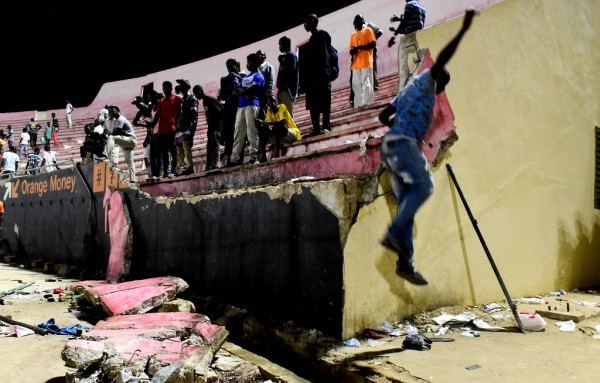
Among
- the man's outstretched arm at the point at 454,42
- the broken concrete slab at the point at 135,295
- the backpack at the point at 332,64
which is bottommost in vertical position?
the broken concrete slab at the point at 135,295

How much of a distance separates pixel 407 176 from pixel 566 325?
118 inches

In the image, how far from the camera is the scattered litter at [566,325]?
407cm

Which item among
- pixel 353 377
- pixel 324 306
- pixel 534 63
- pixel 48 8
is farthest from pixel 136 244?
pixel 48 8

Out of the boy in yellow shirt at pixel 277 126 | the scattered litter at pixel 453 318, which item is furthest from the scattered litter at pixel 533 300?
the boy in yellow shirt at pixel 277 126

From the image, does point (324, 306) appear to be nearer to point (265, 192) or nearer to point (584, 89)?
point (265, 192)

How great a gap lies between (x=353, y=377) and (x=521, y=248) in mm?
2871

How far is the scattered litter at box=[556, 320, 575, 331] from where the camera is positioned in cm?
407

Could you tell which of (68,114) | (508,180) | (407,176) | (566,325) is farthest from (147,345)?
(68,114)

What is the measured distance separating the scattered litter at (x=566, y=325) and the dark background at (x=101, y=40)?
18836 millimetres

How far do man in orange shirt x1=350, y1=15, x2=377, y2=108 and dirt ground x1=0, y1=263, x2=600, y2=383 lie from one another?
400 cm

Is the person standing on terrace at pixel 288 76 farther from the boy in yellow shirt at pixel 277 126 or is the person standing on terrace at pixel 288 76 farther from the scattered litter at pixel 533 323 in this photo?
the scattered litter at pixel 533 323

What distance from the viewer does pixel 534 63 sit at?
17.7ft

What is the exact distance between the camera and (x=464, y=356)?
3.30 metres

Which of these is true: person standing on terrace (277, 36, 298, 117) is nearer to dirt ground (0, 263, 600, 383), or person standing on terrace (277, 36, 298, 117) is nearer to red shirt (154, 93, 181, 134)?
red shirt (154, 93, 181, 134)
